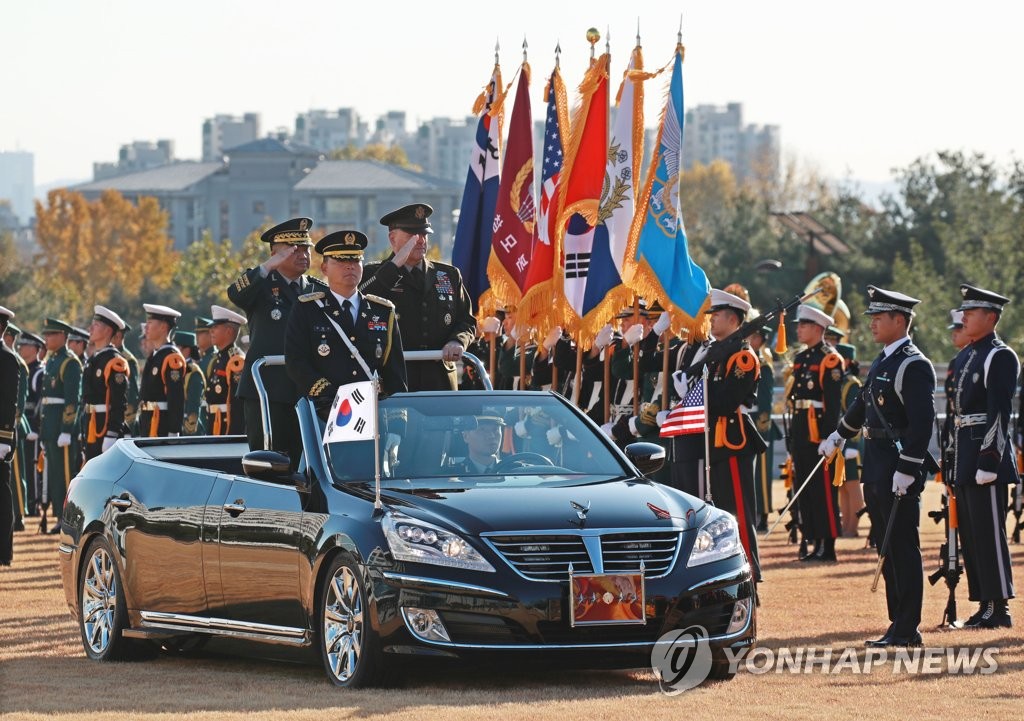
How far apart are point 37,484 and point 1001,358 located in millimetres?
14696

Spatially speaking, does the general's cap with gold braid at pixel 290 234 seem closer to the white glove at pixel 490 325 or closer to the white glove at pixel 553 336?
the white glove at pixel 553 336

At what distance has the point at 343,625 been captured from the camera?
9.76 meters

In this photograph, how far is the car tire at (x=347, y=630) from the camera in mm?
9500

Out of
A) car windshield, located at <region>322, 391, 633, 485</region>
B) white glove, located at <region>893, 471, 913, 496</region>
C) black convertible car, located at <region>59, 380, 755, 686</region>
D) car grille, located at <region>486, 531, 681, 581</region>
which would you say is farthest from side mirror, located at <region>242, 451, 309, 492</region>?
white glove, located at <region>893, 471, 913, 496</region>

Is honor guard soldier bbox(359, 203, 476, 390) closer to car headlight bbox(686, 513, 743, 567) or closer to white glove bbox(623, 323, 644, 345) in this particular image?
white glove bbox(623, 323, 644, 345)

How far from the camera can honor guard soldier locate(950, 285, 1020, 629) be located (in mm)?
12234

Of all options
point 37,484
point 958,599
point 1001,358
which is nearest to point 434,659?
point 1001,358

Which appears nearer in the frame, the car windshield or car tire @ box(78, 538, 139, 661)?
the car windshield

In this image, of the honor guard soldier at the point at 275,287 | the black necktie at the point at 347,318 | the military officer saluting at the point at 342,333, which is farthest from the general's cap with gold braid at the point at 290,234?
the black necktie at the point at 347,318

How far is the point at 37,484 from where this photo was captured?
2448 cm

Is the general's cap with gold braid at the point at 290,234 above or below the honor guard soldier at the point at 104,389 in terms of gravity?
above

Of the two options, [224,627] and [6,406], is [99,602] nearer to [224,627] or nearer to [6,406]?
[224,627]

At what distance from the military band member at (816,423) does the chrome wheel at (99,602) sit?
7.51m

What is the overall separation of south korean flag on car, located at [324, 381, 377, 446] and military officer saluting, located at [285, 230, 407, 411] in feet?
3.07
